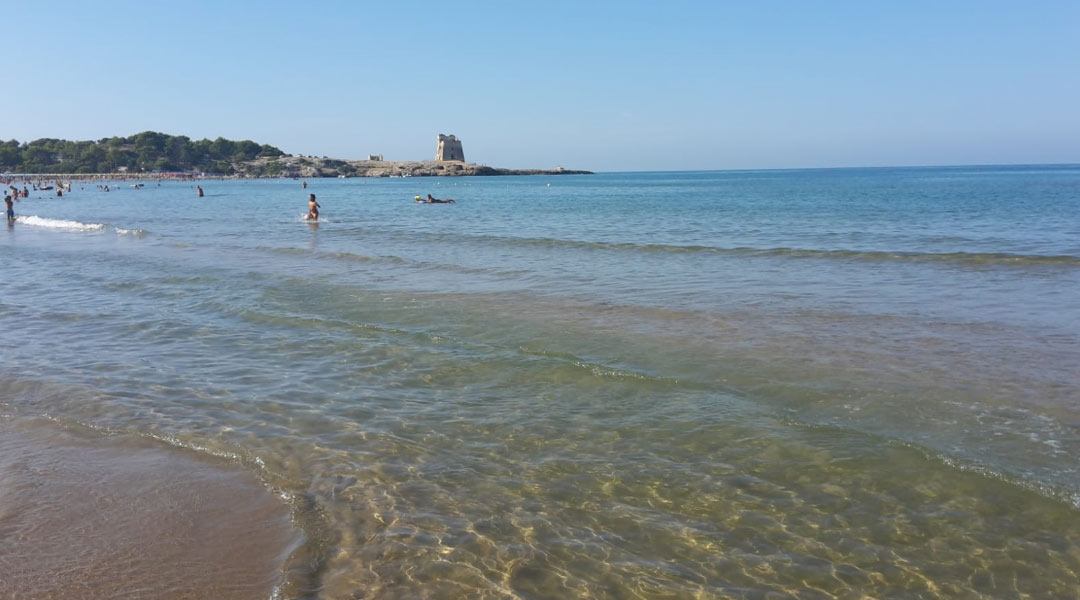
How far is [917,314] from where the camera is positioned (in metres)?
13.8

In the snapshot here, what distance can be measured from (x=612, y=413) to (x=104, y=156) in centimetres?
20392

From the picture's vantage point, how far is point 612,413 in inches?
332

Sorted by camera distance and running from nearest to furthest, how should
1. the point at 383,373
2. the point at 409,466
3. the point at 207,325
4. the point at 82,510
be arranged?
1. the point at 82,510
2. the point at 409,466
3. the point at 383,373
4. the point at 207,325

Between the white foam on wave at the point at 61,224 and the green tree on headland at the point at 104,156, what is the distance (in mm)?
147910

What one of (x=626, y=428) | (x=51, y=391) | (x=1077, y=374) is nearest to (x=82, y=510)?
(x=51, y=391)

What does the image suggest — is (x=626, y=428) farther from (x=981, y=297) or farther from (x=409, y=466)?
(x=981, y=297)

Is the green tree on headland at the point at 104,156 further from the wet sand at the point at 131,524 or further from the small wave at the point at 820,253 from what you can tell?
the wet sand at the point at 131,524

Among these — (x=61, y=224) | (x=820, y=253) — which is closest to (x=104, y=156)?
(x=61, y=224)

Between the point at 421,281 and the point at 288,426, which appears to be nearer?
the point at 288,426

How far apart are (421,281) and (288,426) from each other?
11.0m

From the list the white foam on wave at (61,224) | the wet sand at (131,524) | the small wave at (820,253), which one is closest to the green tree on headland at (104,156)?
the white foam on wave at (61,224)

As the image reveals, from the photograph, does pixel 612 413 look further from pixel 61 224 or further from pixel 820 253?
pixel 61 224

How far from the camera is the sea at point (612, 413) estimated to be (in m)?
5.32

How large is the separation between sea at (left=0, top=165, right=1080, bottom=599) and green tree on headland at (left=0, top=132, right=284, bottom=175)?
182082mm
